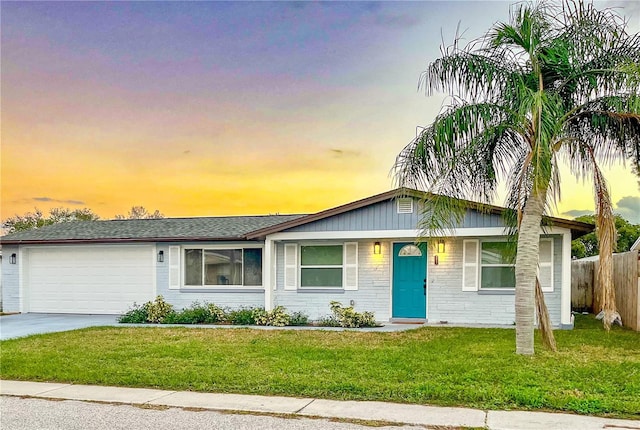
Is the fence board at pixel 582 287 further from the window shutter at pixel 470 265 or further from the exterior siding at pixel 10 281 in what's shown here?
the exterior siding at pixel 10 281

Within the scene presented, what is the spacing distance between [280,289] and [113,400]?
8293 millimetres

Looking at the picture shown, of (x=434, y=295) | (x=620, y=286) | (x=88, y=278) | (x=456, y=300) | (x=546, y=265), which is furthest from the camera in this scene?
(x=88, y=278)

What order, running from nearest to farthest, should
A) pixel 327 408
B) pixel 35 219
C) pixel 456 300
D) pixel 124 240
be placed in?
1. pixel 327 408
2. pixel 456 300
3. pixel 124 240
4. pixel 35 219

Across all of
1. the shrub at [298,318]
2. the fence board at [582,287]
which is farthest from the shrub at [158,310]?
the fence board at [582,287]

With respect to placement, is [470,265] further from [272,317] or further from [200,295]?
[200,295]

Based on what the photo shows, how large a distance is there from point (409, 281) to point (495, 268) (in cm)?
213

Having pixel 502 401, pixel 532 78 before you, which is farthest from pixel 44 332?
pixel 532 78

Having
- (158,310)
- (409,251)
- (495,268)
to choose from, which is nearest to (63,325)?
(158,310)

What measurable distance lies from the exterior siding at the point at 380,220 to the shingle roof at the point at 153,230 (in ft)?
8.08

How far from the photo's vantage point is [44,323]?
1423 centimetres

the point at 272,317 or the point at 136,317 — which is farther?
the point at 136,317

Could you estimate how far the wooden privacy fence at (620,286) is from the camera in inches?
489

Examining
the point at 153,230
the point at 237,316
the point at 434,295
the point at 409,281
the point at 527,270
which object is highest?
the point at 153,230

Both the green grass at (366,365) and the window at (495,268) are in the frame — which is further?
the window at (495,268)
